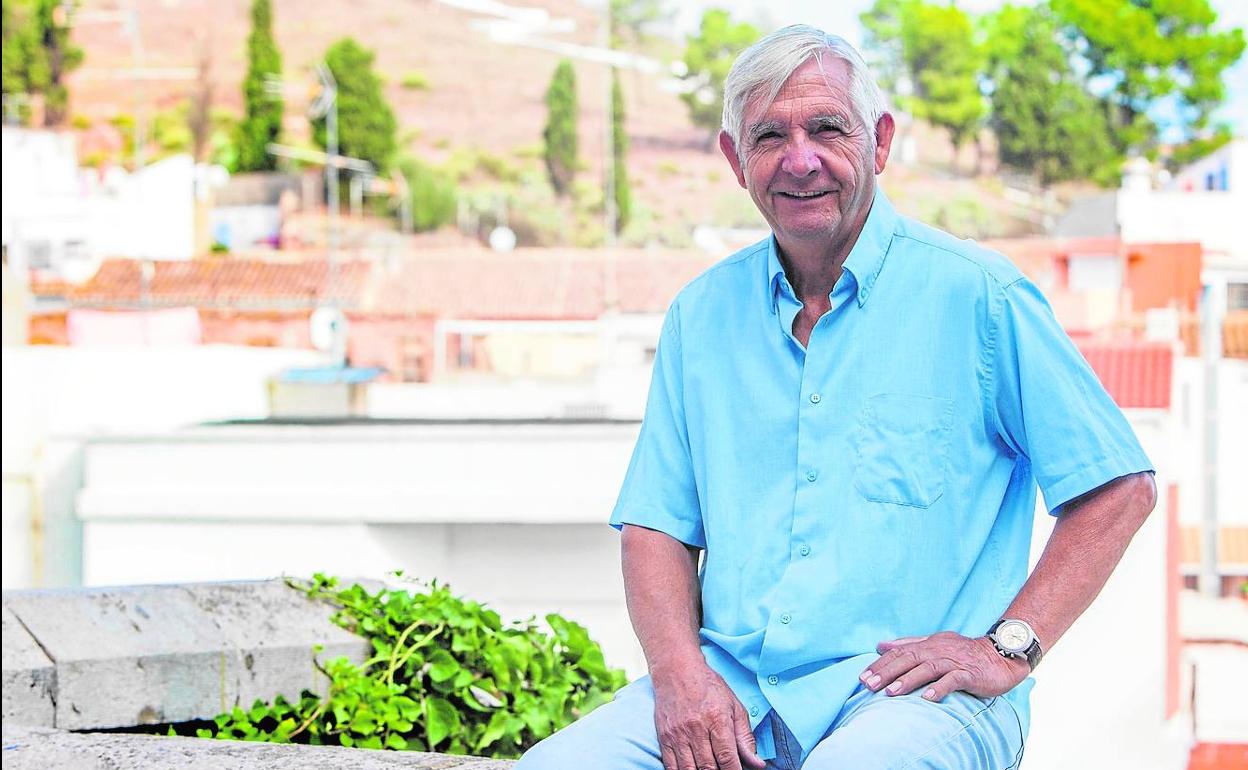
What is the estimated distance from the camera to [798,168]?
4.80 feet

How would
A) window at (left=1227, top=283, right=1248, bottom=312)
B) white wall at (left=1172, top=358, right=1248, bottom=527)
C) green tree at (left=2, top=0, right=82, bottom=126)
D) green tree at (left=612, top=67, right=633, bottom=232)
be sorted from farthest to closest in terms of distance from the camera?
1. green tree at (left=2, top=0, right=82, bottom=126)
2. green tree at (left=612, top=67, right=633, bottom=232)
3. window at (left=1227, top=283, right=1248, bottom=312)
4. white wall at (left=1172, top=358, right=1248, bottom=527)

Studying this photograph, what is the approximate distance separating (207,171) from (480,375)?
1472 cm

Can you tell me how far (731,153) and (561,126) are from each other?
47.8 m

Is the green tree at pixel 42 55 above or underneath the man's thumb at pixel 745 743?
above

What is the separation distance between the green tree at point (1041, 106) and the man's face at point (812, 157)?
3488 cm

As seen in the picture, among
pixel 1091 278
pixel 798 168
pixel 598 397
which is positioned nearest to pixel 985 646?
pixel 798 168

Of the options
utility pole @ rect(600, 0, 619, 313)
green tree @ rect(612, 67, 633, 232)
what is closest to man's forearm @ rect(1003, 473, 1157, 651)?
utility pole @ rect(600, 0, 619, 313)

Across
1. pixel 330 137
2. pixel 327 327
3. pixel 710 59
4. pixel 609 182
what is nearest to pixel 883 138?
pixel 327 327

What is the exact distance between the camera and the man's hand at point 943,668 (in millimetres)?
1362

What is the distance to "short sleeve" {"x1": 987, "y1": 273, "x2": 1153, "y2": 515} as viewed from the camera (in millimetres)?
1385

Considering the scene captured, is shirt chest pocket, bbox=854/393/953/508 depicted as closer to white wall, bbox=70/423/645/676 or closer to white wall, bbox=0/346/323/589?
white wall, bbox=70/423/645/676

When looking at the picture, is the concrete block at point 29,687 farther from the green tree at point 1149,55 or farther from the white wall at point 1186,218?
the green tree at point 1149,55

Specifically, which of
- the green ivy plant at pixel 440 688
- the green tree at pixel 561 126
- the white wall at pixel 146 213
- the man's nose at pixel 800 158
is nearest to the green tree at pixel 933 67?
the green tree at pixel 561 126

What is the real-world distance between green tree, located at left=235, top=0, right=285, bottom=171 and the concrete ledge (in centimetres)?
4975
